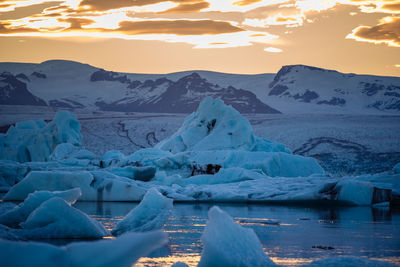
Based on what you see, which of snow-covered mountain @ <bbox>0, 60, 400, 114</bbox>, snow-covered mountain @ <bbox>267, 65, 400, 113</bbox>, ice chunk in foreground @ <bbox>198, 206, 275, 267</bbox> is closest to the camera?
ice chunk in foreground @ <bbox>198, 206, 275, 267</bbox>

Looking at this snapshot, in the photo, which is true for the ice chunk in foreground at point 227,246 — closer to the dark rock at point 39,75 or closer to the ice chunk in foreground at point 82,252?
the ice chunk in foreground at point 82,252

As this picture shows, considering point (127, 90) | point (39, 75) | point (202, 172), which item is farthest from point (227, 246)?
point (39, 75)

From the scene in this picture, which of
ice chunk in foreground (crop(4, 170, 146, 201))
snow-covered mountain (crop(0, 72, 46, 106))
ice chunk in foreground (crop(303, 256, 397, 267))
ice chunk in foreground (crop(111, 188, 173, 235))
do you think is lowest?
ice chunk in foreground (crop(4, 170, 146, 201))

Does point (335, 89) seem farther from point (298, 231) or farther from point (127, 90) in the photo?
point (298, 231)

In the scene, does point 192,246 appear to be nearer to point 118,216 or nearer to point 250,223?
point 250,223

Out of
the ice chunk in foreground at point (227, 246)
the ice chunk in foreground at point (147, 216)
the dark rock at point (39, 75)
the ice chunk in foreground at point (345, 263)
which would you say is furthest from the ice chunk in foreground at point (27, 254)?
the dark rock at point (39, 75)

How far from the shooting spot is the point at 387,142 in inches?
967

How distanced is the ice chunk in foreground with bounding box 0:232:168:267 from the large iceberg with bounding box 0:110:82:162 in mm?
18239

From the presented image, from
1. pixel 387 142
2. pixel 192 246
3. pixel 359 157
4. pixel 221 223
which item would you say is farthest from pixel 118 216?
pixel 387 142

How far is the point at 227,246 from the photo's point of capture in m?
3.42

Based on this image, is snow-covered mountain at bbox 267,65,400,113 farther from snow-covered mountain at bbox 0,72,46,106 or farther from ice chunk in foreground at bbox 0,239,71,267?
ice chunk in foreground at bbox 0,239,71,267

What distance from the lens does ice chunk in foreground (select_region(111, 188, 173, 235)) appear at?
5609 mm

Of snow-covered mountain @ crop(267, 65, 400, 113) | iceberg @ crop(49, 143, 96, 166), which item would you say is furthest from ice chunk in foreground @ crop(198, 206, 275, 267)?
snow-covered mountain @ crop(267, 65, 400, 113)

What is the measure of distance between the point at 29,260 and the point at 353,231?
180 inches
